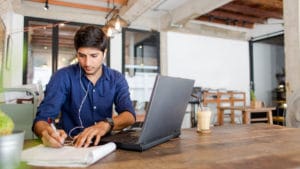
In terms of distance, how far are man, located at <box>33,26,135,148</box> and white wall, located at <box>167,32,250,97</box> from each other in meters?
4.41

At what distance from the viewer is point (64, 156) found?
31.8 inches

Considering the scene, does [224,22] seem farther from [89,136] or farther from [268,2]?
[89,136]

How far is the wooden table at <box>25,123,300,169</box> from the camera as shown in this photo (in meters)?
0.77

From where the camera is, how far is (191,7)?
199 inches

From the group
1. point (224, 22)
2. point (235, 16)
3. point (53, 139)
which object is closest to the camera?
point (53, 139)

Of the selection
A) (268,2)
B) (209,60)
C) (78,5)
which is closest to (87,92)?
(78,5)

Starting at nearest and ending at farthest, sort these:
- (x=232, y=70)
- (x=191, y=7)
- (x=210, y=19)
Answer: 1. (x=191, y=7)
2. (x=210, y=19)
3. (x=232, y=70)

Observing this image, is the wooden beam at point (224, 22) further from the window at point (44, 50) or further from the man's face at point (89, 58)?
the man's face at point (89, 58)

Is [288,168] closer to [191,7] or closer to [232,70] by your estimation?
[191,7]

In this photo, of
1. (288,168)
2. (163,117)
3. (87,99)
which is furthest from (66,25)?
(288,168)

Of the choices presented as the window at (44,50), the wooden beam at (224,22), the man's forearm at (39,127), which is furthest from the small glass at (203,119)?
the wooden beam at (224,22)

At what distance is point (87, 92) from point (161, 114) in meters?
0.73

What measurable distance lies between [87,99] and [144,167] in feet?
3.14

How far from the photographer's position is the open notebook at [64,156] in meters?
0.76
